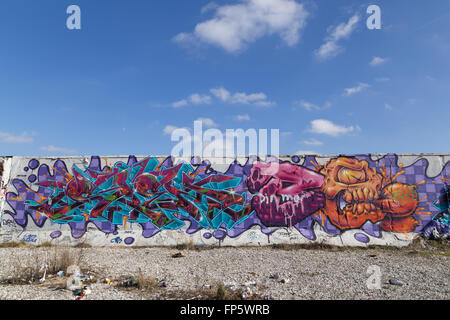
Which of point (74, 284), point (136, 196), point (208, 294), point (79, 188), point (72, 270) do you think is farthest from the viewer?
point (79, 188)

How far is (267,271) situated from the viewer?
6.48 m

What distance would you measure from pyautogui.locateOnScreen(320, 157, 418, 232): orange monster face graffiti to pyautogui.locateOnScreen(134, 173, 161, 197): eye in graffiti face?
6.09 meters

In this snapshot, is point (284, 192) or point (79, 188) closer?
point (284, 192)

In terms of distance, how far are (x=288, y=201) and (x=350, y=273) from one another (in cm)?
400

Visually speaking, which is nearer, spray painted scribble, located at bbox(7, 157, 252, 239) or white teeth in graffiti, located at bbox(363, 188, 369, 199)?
white teeth in graffiti, located at bbox(363, 188, 369, 199)

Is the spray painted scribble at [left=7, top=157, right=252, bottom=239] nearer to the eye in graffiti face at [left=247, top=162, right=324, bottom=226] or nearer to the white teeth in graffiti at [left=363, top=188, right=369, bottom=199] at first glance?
the eye in graffiti face at [left=247, top=162, right=324, bottom=226]

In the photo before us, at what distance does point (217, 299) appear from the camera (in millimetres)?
4629

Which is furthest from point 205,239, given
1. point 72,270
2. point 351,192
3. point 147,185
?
point 351,192

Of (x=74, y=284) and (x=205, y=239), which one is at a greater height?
(x=74, y=284)

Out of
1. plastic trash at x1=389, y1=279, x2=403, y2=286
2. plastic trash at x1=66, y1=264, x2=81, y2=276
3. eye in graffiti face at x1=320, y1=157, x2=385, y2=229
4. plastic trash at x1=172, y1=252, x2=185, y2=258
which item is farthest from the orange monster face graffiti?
plastic trash at x1=66, y1=264, x2=81, y2=276

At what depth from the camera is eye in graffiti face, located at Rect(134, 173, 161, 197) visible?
34.3ft

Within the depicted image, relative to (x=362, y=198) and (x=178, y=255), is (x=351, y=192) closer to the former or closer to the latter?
(x=362, y=198)

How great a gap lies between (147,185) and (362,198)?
25.4ft
